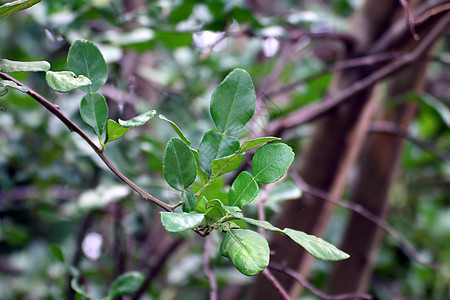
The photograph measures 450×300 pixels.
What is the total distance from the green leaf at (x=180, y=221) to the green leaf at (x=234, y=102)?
0.21 feet

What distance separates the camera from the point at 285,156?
24 centimetres

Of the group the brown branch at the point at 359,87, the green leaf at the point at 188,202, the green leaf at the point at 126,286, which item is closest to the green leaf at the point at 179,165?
→ the green leaf at the point at 188,202

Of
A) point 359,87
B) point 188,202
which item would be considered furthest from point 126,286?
point 359,87

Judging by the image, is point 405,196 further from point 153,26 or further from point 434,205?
point 153,26

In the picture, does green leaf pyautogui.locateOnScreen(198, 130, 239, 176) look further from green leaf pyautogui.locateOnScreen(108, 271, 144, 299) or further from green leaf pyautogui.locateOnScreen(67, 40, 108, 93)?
green leaf pyautogui.locateOnScreen(108, 271, 144, 299)

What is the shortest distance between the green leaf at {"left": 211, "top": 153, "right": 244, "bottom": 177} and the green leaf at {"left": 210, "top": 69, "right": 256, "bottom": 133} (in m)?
0.02

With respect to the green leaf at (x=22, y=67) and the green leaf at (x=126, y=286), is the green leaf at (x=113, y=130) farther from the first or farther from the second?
the green leaf at (x=126, y=286)

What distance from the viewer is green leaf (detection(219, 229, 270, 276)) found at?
0.21 meters

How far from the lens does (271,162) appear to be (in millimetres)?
246

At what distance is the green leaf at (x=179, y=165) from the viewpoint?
0.80 feet

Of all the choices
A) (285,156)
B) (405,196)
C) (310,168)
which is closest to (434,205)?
(405,196)

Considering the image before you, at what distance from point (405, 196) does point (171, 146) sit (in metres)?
1.16

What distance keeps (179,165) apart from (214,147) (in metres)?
0.02

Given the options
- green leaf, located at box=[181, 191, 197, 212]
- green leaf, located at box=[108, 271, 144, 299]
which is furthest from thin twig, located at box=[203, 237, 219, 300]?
green leaf, located at box=[181, 191, 197, 212]
